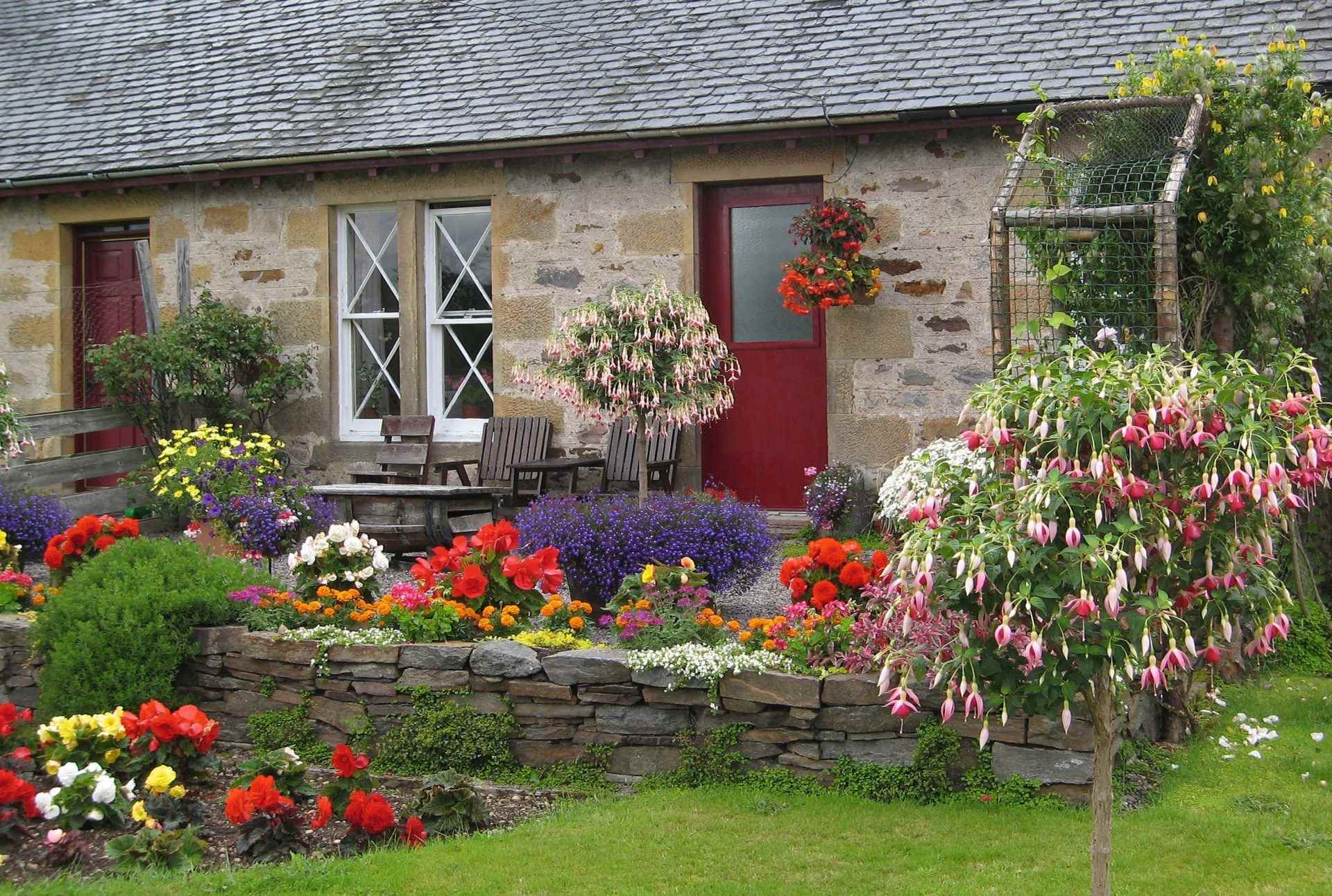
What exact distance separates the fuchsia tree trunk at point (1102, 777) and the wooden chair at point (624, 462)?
617cm

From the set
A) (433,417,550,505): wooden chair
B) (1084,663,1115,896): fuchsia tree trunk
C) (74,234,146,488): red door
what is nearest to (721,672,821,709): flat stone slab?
(1084,663,1115,896): fuchsia tree trunk

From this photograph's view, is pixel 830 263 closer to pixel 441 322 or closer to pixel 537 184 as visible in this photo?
pixel 537 184

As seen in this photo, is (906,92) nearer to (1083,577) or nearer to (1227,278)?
(1227,278)

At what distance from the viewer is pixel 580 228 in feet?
35.4

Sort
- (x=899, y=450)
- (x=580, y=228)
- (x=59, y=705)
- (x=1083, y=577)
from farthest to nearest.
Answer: (x=580, y=228) < (x=899, y=450) < (x=59, y=705) < (x=1083, y=577)

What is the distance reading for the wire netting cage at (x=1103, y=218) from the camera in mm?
6145

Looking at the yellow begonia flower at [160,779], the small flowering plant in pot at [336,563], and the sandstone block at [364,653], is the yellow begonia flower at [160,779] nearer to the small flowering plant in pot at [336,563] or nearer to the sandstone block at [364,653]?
the sandstone block at [364,653]

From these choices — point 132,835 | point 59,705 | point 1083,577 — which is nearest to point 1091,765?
point 1083,577

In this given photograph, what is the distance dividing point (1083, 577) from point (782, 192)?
7409 millimetres

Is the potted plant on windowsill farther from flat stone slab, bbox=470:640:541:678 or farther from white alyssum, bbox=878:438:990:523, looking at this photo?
flat stone slab, bbox=470:640:541:678

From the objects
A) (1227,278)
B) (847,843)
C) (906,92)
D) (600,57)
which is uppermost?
(600,57)

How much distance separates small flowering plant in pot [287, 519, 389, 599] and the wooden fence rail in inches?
166

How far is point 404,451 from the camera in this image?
11.1 meters

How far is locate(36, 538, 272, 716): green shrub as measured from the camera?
20.4ft
